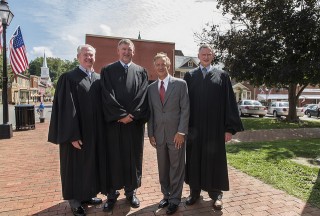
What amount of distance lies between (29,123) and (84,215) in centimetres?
1013

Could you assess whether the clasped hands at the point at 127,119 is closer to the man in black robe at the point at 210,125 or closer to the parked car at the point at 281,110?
the man in black robe at the point at 210,125

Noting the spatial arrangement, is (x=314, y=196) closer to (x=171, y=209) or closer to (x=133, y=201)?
(x=171, y=209)

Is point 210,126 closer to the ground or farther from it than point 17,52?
closer to the ground

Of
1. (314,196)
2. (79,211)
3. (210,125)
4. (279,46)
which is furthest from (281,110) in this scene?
(79,211)

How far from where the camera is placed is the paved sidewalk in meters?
3.70

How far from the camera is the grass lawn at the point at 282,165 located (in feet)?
14.8

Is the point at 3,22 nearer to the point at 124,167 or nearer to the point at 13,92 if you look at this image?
the point at 124,167

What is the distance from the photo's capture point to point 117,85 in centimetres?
366

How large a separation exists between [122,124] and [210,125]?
1.24 meters

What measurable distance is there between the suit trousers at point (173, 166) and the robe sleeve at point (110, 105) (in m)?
0.75

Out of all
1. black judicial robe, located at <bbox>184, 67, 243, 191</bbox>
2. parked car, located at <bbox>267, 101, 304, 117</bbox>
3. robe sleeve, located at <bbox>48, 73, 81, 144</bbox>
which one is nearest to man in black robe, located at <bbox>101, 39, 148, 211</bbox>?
robe sleeve, located at <bbox>48, 73, 81, 144</bbox>

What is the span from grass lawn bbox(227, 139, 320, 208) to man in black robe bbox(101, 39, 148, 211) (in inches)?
107

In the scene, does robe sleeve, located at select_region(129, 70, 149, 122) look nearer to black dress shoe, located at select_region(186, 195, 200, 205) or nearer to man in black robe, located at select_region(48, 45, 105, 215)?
man in black robe, located at select_region(48, 45, 105, 215)

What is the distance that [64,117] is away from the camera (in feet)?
11.4
